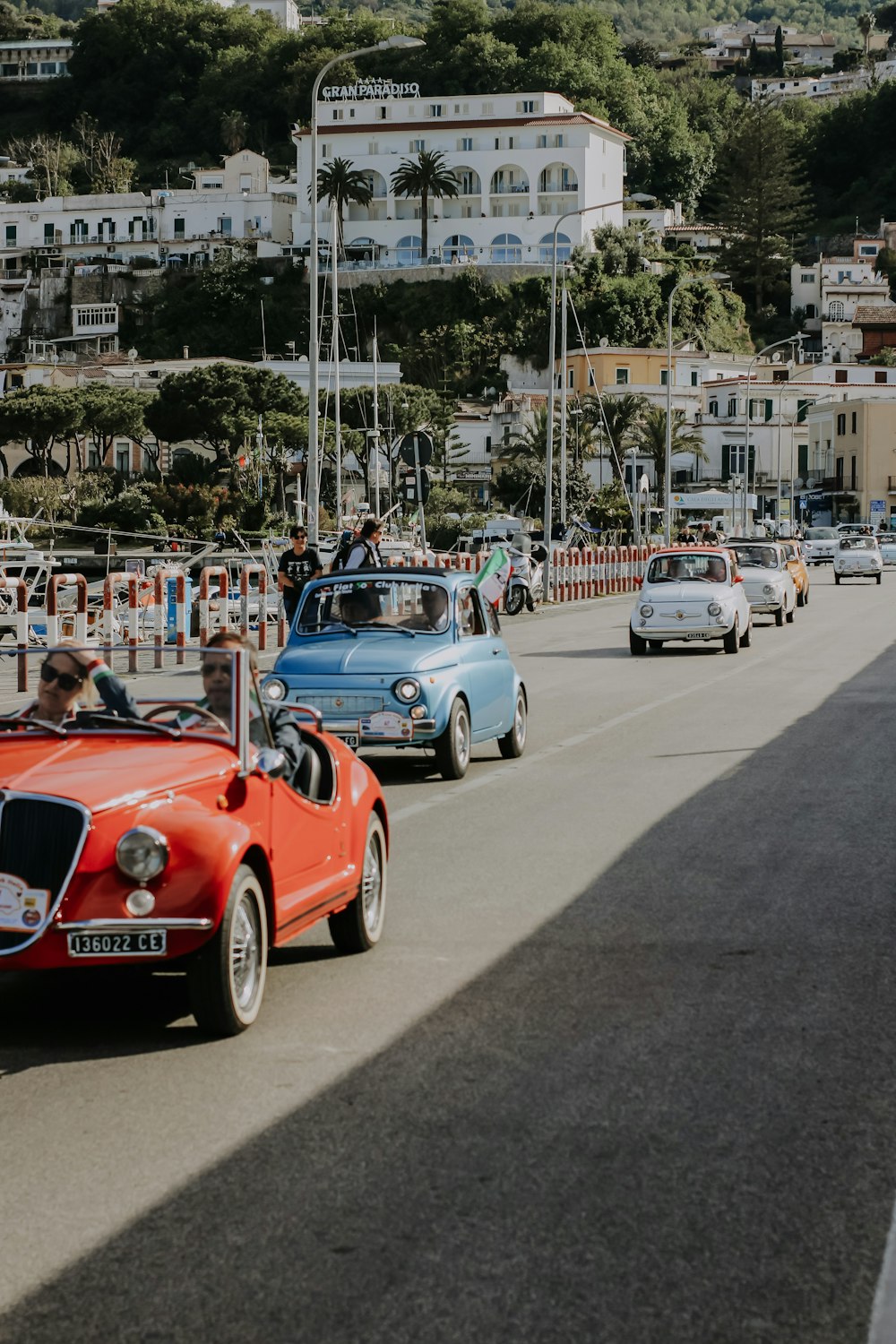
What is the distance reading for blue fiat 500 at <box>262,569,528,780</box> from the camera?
1445cm

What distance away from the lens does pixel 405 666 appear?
47.8 ft

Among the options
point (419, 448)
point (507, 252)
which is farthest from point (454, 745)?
point (507, 252)

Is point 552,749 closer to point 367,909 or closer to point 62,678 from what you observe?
point 367,909

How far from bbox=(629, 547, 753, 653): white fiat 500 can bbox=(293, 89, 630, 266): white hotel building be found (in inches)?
4589

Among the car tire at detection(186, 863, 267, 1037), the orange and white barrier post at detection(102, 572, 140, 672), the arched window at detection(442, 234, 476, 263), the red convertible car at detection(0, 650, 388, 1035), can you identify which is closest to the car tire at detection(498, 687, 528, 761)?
the red convertible car at detection(0, 650, 388, 1035)

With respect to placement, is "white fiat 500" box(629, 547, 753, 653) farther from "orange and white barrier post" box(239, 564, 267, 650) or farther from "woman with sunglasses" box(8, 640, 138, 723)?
"woman with sunglasses" box(8, 640, 138, 723)

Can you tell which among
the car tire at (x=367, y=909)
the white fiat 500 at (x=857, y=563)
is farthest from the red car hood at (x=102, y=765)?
the white fiat 500 at (x=857, y=563)

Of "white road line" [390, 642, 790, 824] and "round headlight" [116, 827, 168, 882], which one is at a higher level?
"round headlight" [116, 827, 168, 882]

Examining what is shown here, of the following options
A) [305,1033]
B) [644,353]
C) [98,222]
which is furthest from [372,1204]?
[98,222]

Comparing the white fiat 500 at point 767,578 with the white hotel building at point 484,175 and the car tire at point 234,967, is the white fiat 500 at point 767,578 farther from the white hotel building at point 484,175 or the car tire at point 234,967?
the white hotel building at point 484,175

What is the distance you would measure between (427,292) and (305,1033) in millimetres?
138025

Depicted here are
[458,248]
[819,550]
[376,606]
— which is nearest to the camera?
[376,606]

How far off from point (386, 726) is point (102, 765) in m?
7.12

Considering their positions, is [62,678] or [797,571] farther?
[797,571]
